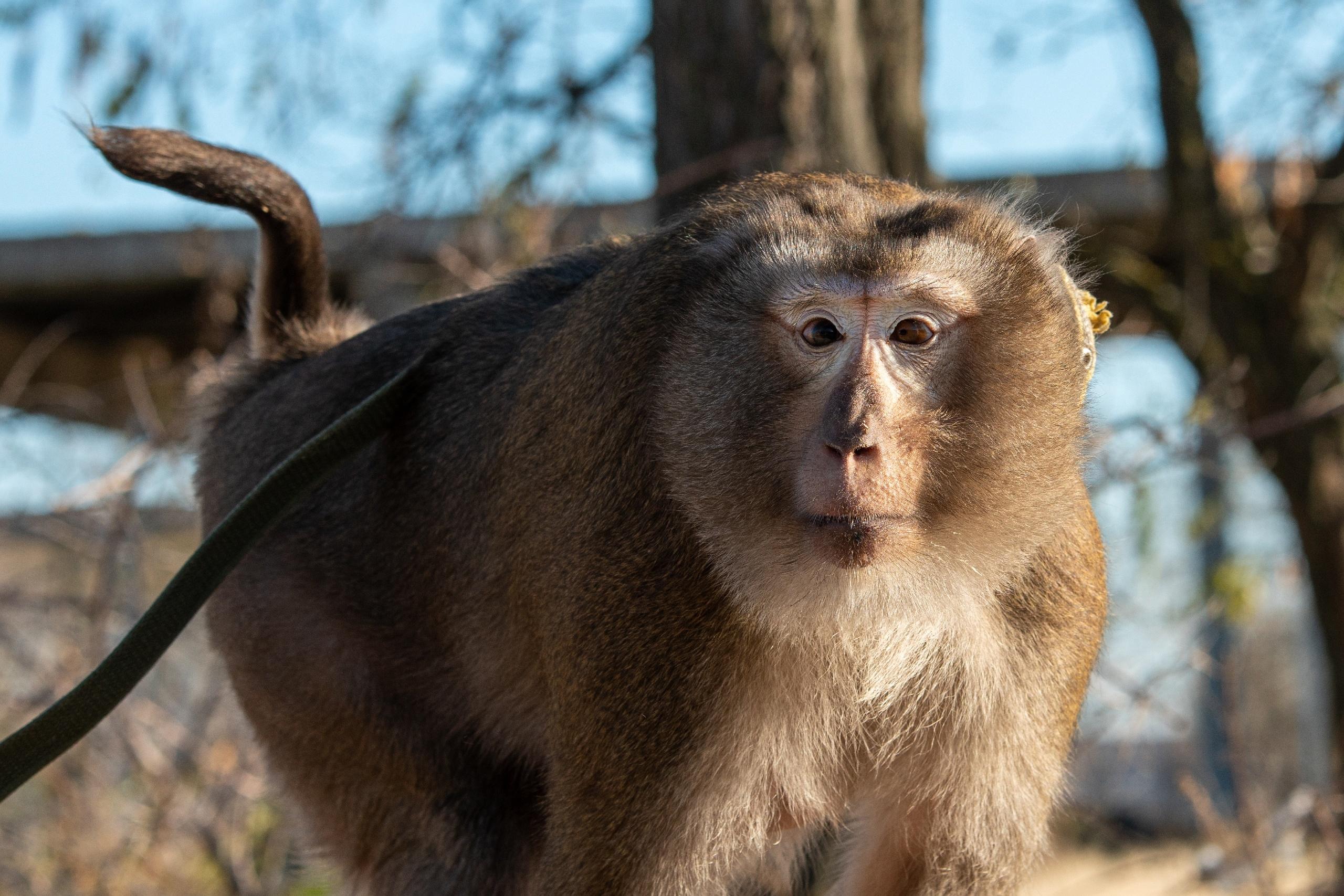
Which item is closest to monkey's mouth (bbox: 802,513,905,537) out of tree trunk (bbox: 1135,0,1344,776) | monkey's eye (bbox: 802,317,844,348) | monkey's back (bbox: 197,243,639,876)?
monkey's eye (bbox: 802,317,844,348)

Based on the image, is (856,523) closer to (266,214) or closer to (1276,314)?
(266,214)

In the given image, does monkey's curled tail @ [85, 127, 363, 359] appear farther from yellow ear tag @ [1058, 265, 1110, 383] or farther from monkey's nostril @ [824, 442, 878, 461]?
yellow ear tag @ [1058, 265, 1110, 383]

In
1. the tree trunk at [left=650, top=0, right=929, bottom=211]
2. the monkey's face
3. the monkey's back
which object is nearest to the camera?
the monkey's face

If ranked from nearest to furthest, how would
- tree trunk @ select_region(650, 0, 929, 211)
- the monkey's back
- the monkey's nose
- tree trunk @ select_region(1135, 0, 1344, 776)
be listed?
the monkey's nose < the monkey's back < tree trunk @ select_region(650, 0, 929, 211) < tree trunk @ select_region(1135, 0, 1344, 776)

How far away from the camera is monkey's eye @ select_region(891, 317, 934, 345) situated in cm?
231

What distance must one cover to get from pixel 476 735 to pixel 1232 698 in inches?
120

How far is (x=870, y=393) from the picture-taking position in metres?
2.17

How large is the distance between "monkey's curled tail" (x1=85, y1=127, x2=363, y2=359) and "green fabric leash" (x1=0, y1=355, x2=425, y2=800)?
27.1 inches

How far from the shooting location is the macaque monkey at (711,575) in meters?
2.34

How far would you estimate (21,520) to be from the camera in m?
5.11

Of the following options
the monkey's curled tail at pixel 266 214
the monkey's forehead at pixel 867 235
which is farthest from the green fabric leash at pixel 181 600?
the monkey's forehead at pixel 867 235

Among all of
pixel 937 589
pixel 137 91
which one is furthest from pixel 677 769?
pixel 137 91

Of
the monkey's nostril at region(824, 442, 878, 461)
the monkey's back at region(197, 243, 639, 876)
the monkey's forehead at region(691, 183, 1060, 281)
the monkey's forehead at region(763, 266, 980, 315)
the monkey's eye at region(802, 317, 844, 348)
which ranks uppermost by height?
the monkey's forehead at region(691, 183, 1060, 281)

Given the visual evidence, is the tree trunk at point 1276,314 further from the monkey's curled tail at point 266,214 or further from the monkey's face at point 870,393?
the monkey's curled tail at point 266,214
